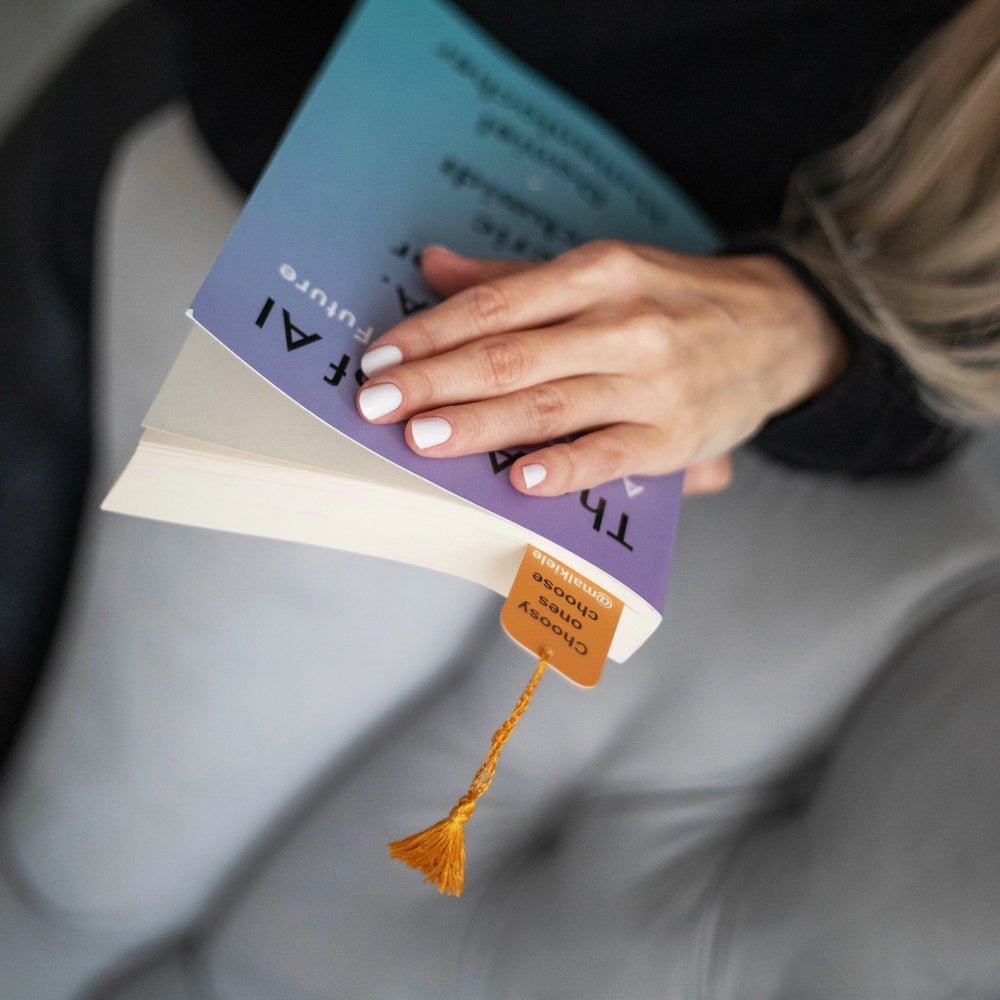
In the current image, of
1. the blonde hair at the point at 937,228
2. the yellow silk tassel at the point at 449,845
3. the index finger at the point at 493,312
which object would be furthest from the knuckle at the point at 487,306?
the blonde hair at the point at 937,228

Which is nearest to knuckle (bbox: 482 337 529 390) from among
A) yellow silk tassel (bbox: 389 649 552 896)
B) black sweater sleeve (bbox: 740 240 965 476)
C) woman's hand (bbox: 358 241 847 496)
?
woman's hand (bbox: 358 241 847 496)

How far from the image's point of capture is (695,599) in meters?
0.61

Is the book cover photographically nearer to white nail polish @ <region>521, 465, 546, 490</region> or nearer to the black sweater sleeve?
white nail polish @ <region>521, 465, 546, 490</region>

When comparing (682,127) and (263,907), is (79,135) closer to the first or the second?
(682,127)

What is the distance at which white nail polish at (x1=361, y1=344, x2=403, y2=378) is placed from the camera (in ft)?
1.23

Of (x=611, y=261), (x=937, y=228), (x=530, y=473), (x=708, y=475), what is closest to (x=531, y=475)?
(x=530, y=473)

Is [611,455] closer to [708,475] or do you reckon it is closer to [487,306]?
[487,306]

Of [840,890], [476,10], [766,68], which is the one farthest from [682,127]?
[840,890]

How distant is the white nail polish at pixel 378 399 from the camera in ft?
1.16

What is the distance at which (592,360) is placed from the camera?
0.42 meters

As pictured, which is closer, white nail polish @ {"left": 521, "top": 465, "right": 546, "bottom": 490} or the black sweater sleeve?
white nail polish @ {"left": 521, "top": 465, "right": 546, "bottom": 490}

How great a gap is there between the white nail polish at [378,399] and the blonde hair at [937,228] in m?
0.37

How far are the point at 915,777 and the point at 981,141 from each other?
48 centimetres

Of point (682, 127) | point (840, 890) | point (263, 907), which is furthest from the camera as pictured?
point (682, 127)
